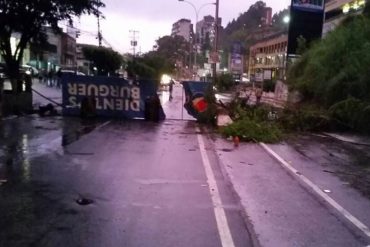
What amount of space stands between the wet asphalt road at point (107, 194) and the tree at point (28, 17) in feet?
30.1

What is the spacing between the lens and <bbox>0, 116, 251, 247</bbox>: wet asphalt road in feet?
20.8

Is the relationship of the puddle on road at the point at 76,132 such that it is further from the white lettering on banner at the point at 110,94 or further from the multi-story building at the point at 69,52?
the multi-story building at the point at 69,52

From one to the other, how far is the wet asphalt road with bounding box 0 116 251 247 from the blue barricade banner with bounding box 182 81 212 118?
21.3ft

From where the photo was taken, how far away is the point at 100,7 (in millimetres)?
26703

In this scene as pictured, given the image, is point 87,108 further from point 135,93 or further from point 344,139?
point 344,139

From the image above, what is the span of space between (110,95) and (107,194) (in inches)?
572

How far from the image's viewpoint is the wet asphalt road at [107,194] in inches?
250

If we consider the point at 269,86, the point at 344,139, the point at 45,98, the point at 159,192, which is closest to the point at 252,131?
the point at 344,139

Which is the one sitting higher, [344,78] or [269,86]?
[344,78]

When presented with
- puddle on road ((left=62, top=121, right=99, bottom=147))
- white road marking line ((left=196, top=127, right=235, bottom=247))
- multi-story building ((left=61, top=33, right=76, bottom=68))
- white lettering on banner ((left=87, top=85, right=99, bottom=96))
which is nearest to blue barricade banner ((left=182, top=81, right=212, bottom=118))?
white lettering on banner ((left=87, top=85, right=99, bottom=96))

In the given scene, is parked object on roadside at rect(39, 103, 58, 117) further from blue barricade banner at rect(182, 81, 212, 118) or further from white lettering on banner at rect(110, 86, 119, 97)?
blue barricade banner at rect(182, 81, 212, 118)

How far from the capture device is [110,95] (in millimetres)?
22688

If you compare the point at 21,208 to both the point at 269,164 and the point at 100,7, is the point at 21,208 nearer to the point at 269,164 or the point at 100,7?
the point at 269,164

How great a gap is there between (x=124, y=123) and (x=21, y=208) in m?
13.6
